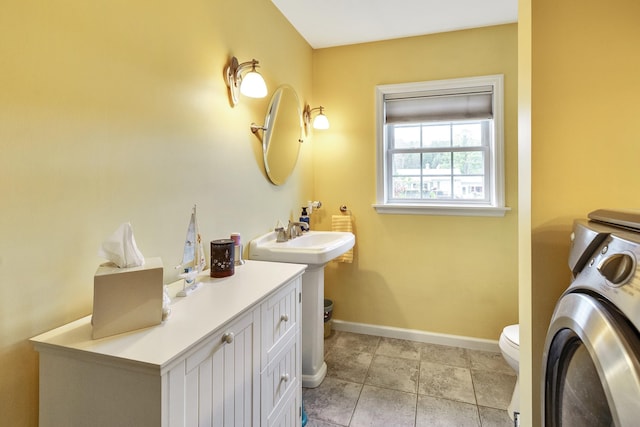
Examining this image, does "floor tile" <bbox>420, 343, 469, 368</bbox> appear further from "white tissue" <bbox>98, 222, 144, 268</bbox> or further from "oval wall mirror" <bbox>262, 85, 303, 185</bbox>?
"white tissue" <bbox>98, 222, 144, 268</bbox>

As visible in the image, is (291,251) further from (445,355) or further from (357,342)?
(445,355)

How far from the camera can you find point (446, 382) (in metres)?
1.99

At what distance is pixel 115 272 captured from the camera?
0.78 m

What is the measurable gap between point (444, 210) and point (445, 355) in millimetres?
1090

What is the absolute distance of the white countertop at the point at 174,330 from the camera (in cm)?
72

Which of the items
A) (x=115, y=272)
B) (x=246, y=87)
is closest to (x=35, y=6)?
(x=115, y=272)

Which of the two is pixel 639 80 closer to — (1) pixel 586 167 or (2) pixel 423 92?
(1) pixel 586 167

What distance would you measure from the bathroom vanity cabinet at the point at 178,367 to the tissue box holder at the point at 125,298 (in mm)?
29

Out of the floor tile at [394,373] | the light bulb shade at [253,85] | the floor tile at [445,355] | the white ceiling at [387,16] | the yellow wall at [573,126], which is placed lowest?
the floor tile at [394,373]

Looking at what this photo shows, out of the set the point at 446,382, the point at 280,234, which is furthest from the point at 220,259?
the point at 446,382

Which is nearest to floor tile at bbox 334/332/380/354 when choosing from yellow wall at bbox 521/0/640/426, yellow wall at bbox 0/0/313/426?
yellow wall at bbox 0/0/313/426

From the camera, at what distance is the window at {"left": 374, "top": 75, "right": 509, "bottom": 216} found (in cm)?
233

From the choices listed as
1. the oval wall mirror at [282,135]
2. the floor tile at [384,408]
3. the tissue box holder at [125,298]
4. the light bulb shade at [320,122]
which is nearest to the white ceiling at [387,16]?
the oval wall mirror at [282,135]

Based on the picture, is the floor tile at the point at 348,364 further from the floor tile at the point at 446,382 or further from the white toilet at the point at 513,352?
the white toilet at the point at 513,352
